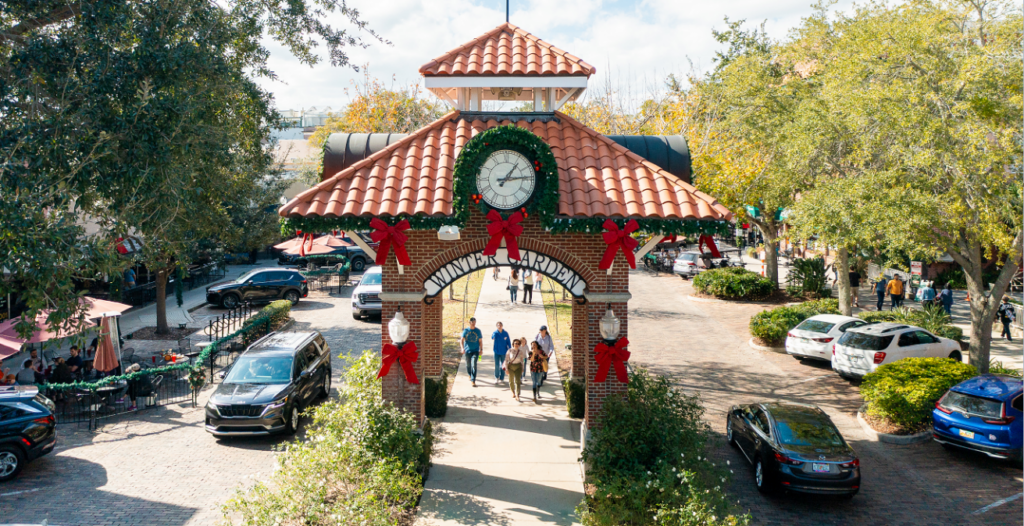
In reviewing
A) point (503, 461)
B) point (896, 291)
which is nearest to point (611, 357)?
point (503, 461)

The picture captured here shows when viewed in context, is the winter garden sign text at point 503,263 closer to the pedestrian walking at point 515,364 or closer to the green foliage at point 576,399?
the green foliage at point 576,399

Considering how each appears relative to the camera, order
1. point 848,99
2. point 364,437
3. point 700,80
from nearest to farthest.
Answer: point 364,437 → point 848,99 → point 700,80

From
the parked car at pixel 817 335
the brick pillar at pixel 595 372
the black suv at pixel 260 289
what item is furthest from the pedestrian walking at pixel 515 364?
the black suv at pixel 260 289

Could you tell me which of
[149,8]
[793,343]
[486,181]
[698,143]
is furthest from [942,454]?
[149,8]

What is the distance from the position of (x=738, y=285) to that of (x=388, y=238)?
23.4 m

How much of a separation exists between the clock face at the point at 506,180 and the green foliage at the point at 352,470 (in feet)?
11.1

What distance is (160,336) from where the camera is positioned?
2195 centimetres

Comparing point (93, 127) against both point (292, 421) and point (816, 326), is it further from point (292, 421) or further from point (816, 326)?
→ point (816, 326)

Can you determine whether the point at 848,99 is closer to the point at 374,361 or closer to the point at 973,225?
the point at 973,225

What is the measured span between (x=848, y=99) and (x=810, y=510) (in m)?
10.1

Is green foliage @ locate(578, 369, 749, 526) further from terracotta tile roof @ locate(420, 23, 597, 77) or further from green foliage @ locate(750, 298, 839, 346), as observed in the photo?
green foliage @ locate(750, 298, 839, 346)

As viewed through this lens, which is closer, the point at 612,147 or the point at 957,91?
the point at 612,147

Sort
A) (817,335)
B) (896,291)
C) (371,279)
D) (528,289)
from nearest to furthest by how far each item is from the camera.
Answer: (817,335)
(896,291)
(371,279)
(528,289)

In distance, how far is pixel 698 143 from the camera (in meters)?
24.4
